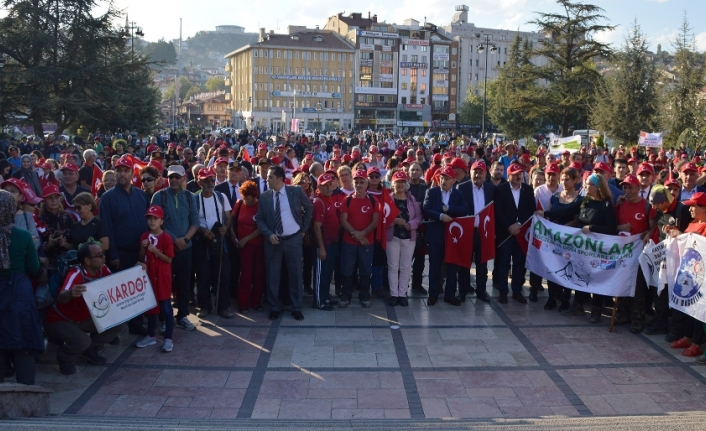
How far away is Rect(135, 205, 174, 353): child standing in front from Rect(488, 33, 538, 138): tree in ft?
134

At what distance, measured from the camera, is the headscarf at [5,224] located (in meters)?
5.43

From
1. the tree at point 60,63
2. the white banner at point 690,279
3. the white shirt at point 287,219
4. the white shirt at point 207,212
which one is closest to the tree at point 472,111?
the tree at point 60,63

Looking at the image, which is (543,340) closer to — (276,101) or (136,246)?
(136,246)

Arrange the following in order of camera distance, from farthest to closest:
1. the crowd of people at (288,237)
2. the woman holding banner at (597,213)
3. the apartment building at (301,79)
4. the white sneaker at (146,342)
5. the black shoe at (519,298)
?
the apartment building at (301,79) → the black shoe at (519,298) → the woman holding banner at (597,213) → the white sneaker at (146,342) → the crowd of people at (288,237)

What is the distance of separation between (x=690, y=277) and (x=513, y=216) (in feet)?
8.82

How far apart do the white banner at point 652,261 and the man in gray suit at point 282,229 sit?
4.14 metres

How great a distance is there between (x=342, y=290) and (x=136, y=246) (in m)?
2.92

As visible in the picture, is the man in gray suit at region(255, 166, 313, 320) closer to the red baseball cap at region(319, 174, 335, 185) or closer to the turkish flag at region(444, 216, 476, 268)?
the red baseball cap at region(319, 174, 335, 185)

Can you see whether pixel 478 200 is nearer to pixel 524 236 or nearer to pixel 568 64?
pixel 524 236

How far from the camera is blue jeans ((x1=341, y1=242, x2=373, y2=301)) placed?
898cm

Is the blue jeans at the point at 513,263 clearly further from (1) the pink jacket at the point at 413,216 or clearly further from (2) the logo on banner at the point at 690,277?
→ (2) the logo on banner at the point at 690,277

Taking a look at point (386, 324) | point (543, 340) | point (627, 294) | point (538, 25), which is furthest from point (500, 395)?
point (538, 25)

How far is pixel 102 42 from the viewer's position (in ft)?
115

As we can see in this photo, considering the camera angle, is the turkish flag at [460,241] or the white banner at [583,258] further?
the turkish flag at [460,241]
